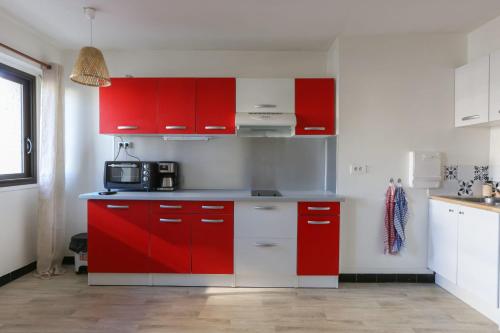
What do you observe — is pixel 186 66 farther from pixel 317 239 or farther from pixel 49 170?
pixel 317 239

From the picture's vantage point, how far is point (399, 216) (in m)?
2.96

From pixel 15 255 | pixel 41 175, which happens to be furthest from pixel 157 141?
pixel 15 255

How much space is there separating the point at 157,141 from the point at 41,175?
1.17 m

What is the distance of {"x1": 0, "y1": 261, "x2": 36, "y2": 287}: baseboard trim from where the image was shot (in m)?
2.88

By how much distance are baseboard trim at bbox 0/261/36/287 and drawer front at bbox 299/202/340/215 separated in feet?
9.14

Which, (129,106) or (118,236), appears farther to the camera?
(129,106)

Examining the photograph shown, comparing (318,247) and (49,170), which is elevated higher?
(49,170)

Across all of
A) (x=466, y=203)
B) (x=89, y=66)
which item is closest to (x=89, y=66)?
(x=89, y=66)

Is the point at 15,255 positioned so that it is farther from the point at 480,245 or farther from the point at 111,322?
the point at 480,245

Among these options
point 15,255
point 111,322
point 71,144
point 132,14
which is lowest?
point 111,322

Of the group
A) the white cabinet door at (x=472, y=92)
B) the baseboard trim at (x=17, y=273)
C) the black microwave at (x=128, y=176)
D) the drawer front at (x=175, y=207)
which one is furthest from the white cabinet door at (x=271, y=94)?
the baseboard trim at (x=17, y=273)

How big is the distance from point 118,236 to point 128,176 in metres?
0.62

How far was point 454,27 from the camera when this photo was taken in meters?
2.86

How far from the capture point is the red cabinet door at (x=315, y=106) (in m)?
3.09
